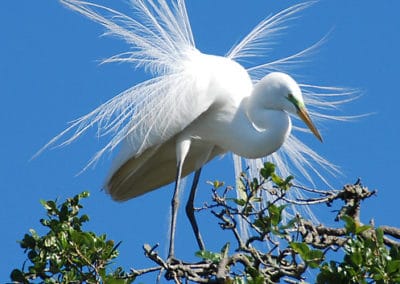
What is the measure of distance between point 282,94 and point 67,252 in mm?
2349

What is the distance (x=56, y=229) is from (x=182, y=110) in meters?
2.10

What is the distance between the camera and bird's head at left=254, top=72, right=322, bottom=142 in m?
7.34

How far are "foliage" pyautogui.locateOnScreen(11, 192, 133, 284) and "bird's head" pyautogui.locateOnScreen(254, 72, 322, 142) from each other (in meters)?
1.91

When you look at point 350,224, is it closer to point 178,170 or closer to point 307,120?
point 307,120

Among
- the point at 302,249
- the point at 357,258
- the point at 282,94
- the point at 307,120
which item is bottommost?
the point at 357,258

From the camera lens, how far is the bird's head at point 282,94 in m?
7.34

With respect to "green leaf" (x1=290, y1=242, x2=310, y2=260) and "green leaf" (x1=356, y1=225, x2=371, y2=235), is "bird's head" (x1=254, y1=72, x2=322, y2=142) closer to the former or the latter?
"green leaf" (x1=356, y1=225, x2=371, y2=235)

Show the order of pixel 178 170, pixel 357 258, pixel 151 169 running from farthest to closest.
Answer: pixel 151 169 → pixel 178 170 → pixel 357 258

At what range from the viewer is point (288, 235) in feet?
17.7

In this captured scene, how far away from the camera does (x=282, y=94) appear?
743cm

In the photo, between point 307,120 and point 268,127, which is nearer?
point 307,120

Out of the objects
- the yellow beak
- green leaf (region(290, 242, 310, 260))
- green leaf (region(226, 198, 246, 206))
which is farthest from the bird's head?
green leaf (region(290, 242, 310, 260))

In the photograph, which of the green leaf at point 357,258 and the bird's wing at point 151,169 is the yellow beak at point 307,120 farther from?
the green leaf at point 357,258

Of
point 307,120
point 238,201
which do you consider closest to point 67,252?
point 238,201
